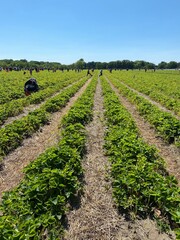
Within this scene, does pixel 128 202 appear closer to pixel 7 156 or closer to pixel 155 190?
pixel 155 190

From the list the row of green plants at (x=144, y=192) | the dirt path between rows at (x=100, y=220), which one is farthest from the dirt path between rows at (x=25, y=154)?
the row of green plants at (x=144, y=192)

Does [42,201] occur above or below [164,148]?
above

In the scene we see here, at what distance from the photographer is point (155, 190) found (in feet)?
14.7

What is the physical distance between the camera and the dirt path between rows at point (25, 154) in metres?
5.78

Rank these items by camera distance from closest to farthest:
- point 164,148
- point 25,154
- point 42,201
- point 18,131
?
point 42,201 → point 25,154 → point 164,148 → point 18,131

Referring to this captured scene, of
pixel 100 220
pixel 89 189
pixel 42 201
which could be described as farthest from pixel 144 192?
pixel 42 201

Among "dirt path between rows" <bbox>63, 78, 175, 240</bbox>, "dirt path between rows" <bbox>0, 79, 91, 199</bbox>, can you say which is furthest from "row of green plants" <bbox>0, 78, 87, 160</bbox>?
"dirt path between rows" <bbox>63, 78, 175, 240</bbox>

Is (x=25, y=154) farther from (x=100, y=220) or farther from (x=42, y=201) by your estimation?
(x=100, y=220)

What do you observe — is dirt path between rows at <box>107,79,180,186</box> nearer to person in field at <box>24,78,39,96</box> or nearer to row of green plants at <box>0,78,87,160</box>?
row of green plants at <box>0,78,87,160</box>

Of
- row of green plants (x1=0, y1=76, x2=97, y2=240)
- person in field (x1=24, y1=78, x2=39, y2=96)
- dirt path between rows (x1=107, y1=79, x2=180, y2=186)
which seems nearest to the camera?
row of green plants (x1=0, y1=76, x2=97, y2=240)

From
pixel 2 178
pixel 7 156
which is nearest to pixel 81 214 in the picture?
pixel 2 178

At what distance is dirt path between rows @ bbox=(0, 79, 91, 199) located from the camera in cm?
578

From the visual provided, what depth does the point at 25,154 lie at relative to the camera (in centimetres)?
734

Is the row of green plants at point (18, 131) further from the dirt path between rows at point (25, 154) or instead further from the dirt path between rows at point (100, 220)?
the dirt path between rows at point (100, 220)
